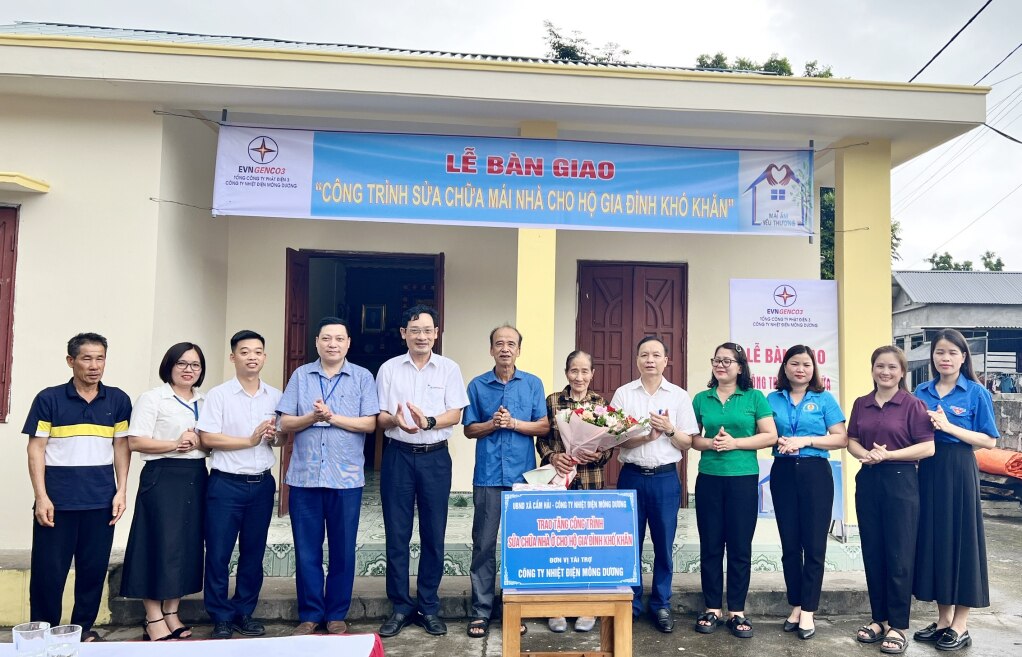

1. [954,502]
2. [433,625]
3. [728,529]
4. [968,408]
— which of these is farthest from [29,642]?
[968,408]

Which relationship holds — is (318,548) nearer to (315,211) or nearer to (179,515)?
(179,515)

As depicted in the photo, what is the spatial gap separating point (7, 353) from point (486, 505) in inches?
133

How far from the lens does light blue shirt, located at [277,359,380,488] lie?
4129 millimetres

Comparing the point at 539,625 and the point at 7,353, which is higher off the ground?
the point at 7,353

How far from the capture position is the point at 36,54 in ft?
15.7

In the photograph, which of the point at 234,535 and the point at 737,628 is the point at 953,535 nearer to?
the point at 737,628

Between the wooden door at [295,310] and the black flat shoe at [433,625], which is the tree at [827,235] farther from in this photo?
the black flat shoe at [433,625]

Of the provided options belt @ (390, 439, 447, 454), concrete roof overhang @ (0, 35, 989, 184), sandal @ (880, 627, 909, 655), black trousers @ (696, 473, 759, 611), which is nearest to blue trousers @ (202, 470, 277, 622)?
belt @ (390, 439, 447, 454)

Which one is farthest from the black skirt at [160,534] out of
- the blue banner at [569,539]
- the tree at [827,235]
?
the tree at [827,235]

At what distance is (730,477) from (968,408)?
1325mm

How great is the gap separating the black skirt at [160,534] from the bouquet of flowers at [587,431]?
5.96ft

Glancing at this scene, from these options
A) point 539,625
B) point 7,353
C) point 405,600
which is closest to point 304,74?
point 7,353

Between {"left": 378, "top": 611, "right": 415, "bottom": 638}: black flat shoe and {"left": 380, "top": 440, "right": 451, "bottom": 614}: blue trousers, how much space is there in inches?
1.3

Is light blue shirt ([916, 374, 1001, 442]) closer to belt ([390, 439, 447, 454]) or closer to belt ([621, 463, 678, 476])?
belt ([621, 463, 678, 476])
